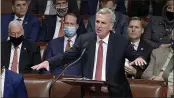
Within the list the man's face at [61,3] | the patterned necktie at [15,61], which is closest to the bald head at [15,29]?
the patterned necktie at [15,61]

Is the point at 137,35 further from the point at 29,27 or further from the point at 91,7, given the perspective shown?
the point at 29,27

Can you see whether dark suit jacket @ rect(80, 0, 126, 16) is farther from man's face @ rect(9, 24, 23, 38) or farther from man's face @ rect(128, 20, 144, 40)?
man's face @ rect(9, 24, 23, 38)

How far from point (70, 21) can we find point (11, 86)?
146 centimetres

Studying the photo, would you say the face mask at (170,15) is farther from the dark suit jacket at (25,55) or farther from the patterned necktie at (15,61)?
the patterned necktie at (15,61)

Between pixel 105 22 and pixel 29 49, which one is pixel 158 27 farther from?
pixel 105 22

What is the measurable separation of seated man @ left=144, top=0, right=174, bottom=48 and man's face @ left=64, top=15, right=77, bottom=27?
0.62 m

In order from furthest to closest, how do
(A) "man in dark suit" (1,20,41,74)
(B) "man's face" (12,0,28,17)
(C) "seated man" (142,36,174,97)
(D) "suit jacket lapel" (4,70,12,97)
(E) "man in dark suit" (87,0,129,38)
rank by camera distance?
(B) "man's face" (12,0,28,17)
(E) "man in dark suit" (87,0,129,38)
(A) "man in dark suit" (1,20,41,74)
(C) "seated man" (142,36,174,97)
(D) "suit jacket lapel" (4,70,12,97)

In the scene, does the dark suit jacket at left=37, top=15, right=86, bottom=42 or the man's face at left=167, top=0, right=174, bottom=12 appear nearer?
the man's face at left=167, top=0, right=174, bottom=12

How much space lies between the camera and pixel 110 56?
246 centimetres

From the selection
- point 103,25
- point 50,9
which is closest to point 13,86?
point 103,25

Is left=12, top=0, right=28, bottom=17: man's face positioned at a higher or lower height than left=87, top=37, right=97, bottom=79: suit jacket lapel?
higher

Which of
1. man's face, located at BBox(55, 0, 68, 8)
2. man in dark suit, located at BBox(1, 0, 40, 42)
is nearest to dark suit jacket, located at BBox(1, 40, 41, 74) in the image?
man in dark suit, located at BBox(1, 0, 40, 42)

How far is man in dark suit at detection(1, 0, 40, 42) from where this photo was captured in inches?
156

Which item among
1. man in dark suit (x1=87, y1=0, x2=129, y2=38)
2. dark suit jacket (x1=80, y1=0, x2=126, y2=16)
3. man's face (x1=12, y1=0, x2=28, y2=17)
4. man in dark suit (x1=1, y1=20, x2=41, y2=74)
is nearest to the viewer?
man in dark suit (x1=1, y1=20, x2=41, y2=74)
